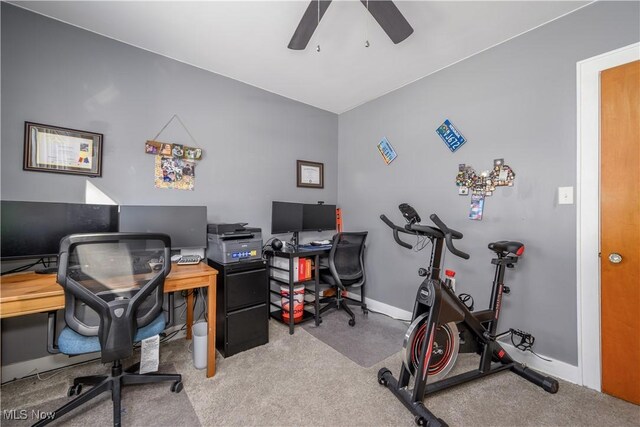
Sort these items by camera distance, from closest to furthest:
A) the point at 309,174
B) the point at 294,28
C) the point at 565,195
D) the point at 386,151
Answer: the point at 565,195
the point at 294,28
the point at 386,151
the point at 309,174

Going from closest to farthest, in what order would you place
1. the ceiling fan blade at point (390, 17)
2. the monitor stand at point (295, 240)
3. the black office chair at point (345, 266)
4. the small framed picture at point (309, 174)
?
the ceiling fan blade at point (390, 17) < the black office chair at point (345, 266) < the monitor stand at point (295, 240) < the small framed picture at point (309, 174)

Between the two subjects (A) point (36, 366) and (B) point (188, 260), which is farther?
(B) point (188, 260)

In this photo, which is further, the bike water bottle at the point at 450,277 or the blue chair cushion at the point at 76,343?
the bike water bottle at the point at 450,277

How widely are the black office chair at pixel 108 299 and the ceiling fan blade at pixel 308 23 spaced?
1505 millimetres

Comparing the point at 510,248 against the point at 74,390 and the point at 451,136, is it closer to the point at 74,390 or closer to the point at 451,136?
the point at 451,136

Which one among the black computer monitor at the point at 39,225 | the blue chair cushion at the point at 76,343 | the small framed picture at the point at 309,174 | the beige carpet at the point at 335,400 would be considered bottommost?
the beige carpet at the point at 335,400

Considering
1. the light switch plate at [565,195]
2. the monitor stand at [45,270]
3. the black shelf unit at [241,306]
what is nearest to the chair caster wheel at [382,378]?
the black shelf unit at [241,306]

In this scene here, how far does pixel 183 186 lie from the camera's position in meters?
2.55

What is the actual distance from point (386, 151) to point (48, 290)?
3079mm

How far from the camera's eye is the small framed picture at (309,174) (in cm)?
341

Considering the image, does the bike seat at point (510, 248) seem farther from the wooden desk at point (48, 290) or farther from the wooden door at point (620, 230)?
the wooden desk at point (48, 290)

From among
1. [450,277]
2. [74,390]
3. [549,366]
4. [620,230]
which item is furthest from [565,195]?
[74,390]

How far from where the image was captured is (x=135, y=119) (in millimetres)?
2330

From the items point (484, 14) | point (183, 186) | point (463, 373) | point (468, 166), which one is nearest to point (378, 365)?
point (463, 373)
